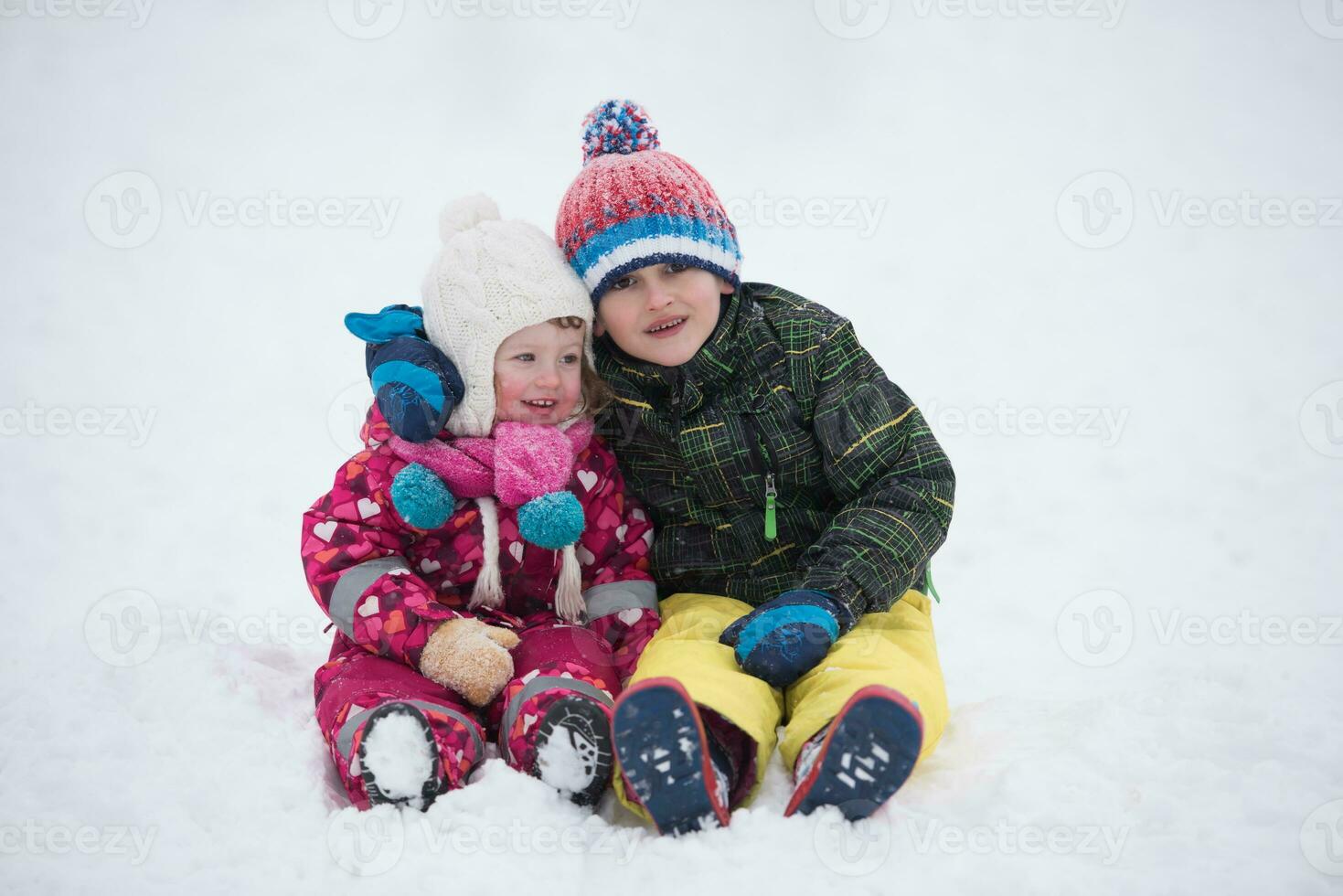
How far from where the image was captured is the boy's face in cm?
208

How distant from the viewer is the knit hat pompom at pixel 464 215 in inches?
84.4

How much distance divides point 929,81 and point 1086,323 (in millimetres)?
2435

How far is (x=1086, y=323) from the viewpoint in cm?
520

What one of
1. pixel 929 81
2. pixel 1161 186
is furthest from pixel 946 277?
pixel 929 81
